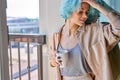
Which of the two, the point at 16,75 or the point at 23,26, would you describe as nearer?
the point at 23,26

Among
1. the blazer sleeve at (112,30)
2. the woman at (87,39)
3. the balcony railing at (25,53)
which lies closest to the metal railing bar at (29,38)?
the balcony railing at (25,53)

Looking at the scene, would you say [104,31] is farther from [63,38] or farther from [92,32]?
[63,38]

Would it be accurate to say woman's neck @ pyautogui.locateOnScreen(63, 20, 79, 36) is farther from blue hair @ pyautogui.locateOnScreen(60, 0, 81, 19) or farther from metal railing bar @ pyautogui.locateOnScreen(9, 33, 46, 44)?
metal railing bar @ pyautogui.locateOnScreen(9, 33, 46, 44)

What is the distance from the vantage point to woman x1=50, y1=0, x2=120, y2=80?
1.53 metres

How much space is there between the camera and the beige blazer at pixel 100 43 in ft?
4.86

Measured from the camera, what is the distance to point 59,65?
192 cm

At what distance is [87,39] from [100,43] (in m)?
0.11

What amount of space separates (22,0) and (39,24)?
38cm

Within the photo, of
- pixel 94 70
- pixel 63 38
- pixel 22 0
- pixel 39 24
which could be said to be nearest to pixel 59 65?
pixel 63 38

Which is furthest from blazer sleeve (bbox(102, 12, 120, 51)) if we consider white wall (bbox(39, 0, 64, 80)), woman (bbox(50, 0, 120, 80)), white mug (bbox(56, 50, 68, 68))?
white wall (bbox(39, 0, 64, 80))

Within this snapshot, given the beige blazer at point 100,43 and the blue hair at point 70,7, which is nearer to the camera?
the beige blazer at point 100,43

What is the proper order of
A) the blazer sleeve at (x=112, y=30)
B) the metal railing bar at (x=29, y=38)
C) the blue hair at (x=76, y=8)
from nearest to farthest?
1. the blazer sleeve at (x=112, y=30)
2. the blue hair at (x=76, y=8)
3. the metal railing bar at (x=29, y=38)

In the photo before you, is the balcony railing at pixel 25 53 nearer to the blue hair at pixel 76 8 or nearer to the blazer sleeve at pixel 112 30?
the blue hair at pixel 76 8

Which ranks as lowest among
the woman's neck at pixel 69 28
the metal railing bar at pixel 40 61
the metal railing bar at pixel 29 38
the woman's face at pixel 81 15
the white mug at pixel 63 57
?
the metal railing bar at pixel 40 61
